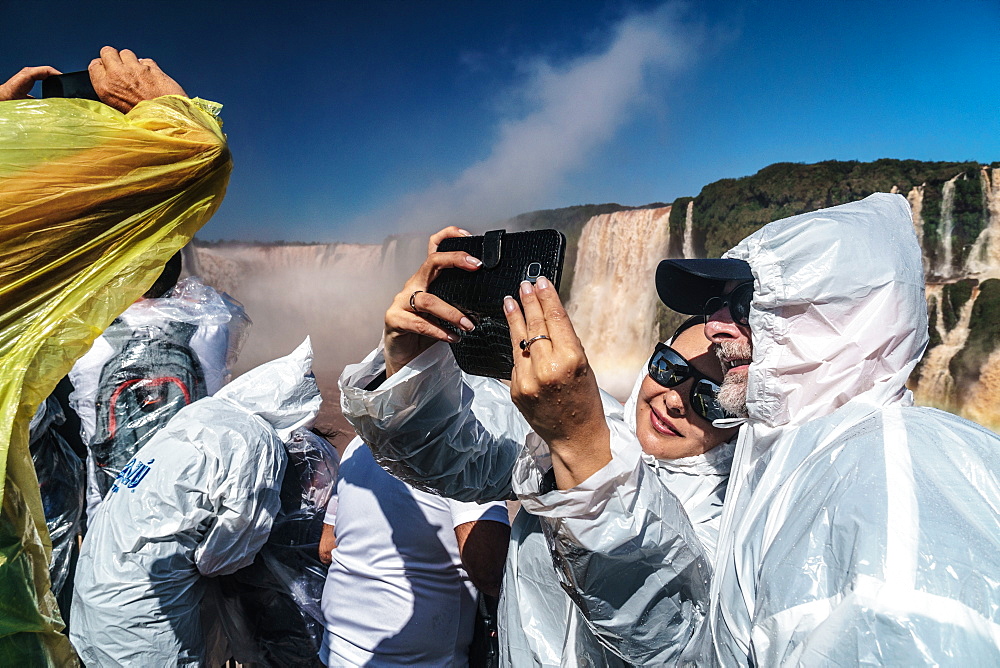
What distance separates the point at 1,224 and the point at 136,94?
569mm

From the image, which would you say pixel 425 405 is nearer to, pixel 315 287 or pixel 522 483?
pixel 522 483

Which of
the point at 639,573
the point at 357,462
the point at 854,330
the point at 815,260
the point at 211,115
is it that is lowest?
the point at 357,462

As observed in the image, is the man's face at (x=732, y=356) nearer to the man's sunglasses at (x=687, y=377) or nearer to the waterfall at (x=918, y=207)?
the man's sunglasses at (x=687, y=377)

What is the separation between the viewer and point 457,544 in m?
1.95

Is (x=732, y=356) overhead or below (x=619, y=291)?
overhead

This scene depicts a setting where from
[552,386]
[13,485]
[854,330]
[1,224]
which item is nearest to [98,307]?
[1,224]

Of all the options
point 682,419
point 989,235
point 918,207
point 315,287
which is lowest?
point 315,287

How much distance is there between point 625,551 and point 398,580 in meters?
1.12

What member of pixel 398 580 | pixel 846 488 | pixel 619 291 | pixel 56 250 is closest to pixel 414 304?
pixel 56 250

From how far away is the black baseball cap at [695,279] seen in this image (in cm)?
147

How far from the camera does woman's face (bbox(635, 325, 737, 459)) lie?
150cm

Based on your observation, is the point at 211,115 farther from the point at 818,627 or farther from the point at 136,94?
the point at 818,627

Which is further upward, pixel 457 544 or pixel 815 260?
pixel 815 260

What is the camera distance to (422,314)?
135 cm
